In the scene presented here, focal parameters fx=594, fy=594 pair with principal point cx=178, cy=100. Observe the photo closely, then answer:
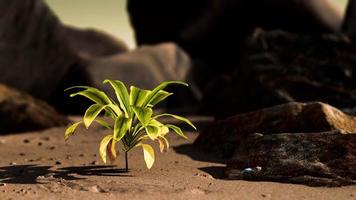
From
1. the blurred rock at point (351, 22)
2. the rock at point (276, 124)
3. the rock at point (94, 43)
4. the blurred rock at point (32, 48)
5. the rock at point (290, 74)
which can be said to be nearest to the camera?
the rock at point (276, 124)

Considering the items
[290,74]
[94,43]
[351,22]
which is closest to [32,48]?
[290,74]

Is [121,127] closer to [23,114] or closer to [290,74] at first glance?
[23,114]

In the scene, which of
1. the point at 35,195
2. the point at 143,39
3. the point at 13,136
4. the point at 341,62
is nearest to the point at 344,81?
the point at 341,62

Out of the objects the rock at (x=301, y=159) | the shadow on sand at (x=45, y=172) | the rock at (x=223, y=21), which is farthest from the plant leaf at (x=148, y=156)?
the rock at (x=223, y=21)

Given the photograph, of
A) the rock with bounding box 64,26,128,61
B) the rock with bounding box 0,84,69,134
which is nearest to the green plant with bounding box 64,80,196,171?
the rock with bounding box 0,84,69,134

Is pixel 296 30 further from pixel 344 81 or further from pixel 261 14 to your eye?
pixel 344 81

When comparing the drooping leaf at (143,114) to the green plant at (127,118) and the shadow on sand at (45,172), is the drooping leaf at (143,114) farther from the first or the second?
the shadow on sand at (45,172)
